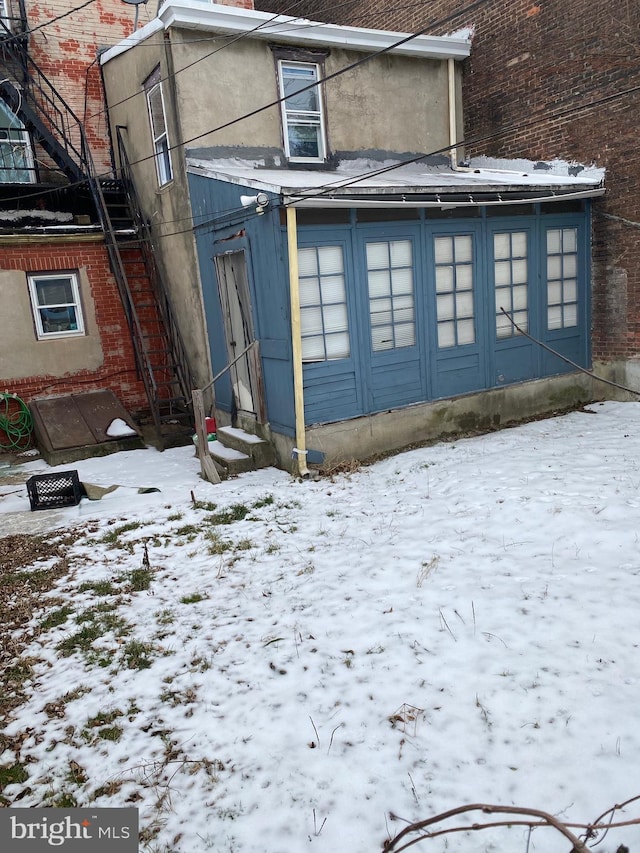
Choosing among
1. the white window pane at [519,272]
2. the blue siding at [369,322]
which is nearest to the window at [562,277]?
the blue siding at [369,322]

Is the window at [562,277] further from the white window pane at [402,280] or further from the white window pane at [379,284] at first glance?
the white window pane at [379,284]

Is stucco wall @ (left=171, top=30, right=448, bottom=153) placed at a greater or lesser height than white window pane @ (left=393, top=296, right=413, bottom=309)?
greater

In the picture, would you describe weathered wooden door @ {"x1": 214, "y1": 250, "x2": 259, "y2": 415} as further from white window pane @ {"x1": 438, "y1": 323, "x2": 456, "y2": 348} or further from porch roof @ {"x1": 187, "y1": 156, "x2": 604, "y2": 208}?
white window pane @ {"x1": 438, "y1": 323, "x2": 456, "y2": 348}

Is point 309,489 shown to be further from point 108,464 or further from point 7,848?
point 7,848

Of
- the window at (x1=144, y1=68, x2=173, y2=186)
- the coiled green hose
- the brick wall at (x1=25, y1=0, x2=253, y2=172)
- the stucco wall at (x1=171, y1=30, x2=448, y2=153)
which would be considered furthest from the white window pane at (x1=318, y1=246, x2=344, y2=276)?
the brick wall at (x1=25, y1=0, x2=253, y2=172)

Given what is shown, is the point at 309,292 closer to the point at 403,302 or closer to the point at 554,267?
the point at 403,302

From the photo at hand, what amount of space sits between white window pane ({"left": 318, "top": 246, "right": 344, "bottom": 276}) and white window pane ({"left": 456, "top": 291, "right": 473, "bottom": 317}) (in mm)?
2089

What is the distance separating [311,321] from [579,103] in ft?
20.0

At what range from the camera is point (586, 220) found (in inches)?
399

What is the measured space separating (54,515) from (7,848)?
4.95 metres

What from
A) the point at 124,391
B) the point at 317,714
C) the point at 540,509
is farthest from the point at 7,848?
the point at 124,391

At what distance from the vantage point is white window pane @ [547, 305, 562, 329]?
10.1 metres

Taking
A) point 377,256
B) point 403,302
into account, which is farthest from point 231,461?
point 377,256

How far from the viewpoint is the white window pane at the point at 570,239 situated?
1004 centimetres
